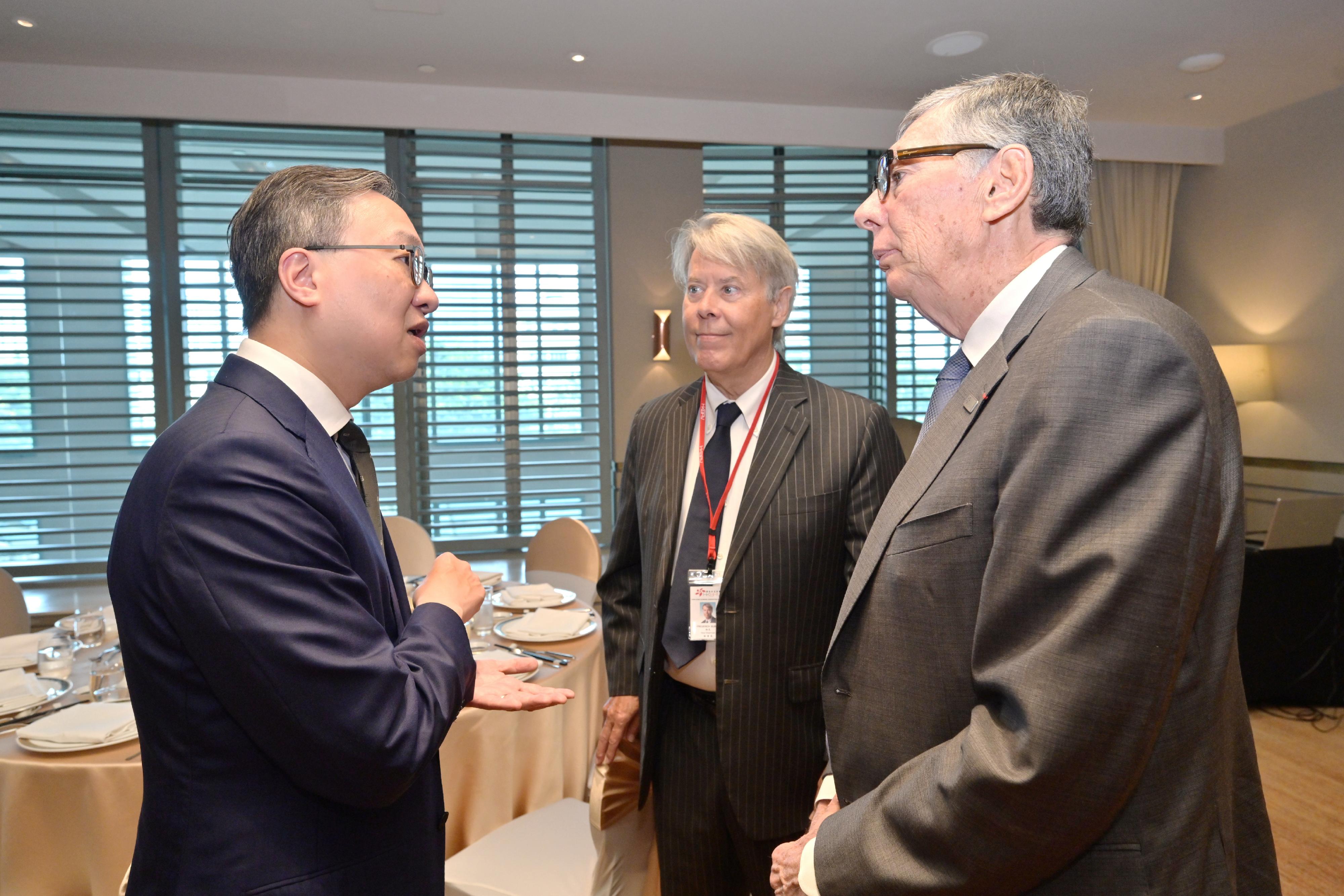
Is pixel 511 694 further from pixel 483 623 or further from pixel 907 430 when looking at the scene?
pixel 907 430

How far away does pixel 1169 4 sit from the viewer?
3.90 m

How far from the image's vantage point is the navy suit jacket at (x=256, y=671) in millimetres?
879

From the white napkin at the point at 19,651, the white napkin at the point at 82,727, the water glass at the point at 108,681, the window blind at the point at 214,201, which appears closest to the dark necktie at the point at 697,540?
the white napkin at the point at 82,727

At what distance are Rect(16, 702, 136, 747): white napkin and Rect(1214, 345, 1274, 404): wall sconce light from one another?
619 centimetres

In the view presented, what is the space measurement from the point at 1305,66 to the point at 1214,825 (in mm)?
5594

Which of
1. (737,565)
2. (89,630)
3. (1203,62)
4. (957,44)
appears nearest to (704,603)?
(737,565)

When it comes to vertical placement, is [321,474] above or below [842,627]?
above

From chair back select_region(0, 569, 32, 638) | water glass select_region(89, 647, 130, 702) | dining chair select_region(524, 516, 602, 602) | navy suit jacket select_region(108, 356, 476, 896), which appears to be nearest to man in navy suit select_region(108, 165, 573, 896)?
navy suit jacket select_region(108, 356, 476, 896)

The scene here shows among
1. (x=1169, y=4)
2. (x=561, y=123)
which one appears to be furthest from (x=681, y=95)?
(x=1169, y=4)

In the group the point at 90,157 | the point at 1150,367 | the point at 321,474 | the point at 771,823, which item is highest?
the point at 90,157

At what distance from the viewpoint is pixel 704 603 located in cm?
163

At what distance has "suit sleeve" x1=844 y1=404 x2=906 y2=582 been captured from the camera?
64.8 inches

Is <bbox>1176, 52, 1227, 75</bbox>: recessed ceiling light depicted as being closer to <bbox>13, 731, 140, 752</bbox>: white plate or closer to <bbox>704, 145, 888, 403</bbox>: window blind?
<bbox>704, 145, 888, 403</bbox>: window blind

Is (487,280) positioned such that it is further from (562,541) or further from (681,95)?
(562,541)
